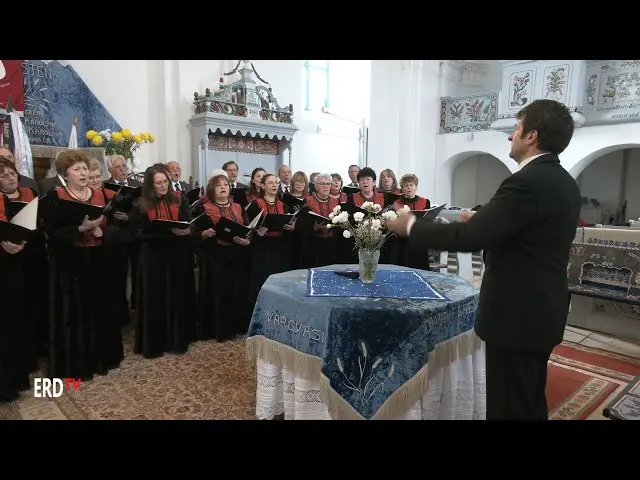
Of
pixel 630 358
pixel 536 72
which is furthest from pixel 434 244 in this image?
pixel 536 72

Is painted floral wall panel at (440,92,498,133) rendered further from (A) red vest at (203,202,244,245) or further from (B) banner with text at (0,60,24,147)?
(B) banner with text at (0,60,24,147)

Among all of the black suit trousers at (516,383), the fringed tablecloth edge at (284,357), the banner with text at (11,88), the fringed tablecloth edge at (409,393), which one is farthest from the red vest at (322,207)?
the banner with text at (11,88)

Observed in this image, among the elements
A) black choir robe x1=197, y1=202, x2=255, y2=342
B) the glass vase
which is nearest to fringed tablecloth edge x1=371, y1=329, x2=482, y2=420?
the glass vase

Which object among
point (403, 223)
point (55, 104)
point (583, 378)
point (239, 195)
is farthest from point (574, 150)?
point (55, 104)

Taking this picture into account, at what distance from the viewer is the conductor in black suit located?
6.27ft

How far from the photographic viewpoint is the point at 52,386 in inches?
141

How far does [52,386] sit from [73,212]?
1379 millimetres

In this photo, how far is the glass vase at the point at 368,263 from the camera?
10.3ft

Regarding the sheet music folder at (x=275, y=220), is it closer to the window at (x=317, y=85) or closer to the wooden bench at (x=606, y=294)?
the wooden bench at (x=606, y=294)

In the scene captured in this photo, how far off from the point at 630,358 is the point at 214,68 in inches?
370

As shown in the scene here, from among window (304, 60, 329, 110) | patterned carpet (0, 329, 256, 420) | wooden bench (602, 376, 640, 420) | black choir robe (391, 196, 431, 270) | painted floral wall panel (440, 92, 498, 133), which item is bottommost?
patterned carpet (0, 329, 256, 420)

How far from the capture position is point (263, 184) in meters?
5.36

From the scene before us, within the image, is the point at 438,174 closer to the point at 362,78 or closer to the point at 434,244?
the point at 362,78

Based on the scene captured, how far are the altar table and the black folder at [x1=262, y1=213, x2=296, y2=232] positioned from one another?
1.70 meters
